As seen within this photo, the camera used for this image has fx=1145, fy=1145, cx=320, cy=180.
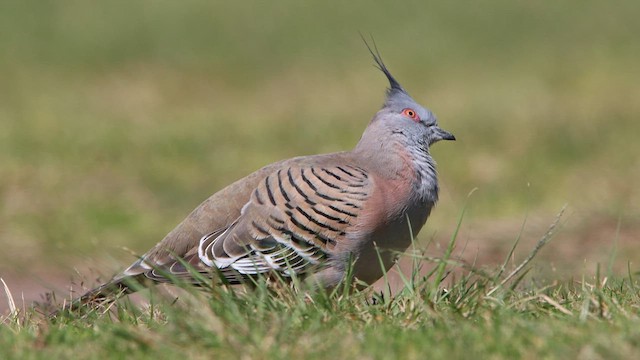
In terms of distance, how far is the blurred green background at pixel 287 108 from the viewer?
35.8ft

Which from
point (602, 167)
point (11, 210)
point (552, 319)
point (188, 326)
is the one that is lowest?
point (602, 167)

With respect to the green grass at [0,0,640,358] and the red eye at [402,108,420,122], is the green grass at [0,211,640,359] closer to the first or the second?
the green grass at [0,0,640,358]

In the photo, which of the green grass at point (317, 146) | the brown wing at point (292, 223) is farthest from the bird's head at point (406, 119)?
the green grass at point (317, 146)

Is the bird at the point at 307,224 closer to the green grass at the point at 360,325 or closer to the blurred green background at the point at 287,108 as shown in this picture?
the green grass at the point at 360,325

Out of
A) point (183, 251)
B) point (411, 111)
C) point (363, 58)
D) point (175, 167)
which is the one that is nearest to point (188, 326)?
point (183, 251)

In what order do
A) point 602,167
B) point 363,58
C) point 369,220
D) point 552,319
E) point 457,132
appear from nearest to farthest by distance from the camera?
point 552,319, point 369,220, point 602,167, point 457,132, point 363,58

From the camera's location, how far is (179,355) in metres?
3.98

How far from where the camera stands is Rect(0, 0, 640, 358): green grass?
425 cm

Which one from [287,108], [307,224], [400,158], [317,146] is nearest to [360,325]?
[307,224]

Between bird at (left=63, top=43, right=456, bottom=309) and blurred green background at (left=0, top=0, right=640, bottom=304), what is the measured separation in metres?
1.16

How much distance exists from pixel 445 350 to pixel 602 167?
355 inches

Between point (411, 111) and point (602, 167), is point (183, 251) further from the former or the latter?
point (602, 167)

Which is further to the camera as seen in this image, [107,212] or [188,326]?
[107,212]

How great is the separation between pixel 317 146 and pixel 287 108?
2364 millimetres
